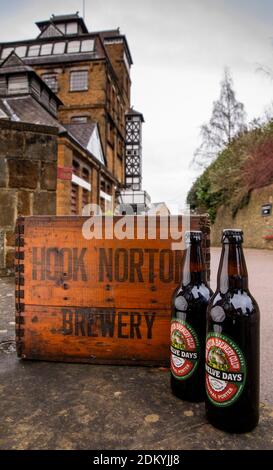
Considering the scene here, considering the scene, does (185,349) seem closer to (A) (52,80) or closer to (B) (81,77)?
(B) (81,77)

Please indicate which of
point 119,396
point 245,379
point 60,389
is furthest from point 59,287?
point 245,379

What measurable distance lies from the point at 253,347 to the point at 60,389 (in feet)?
2.39

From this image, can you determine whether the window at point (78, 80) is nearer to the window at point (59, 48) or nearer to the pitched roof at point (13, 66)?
the window at point (59, 48)

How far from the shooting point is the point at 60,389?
3.94ft

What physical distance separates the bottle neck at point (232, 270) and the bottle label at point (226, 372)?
16 centimetres

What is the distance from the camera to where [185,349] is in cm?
110

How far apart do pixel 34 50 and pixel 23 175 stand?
90.9 ft

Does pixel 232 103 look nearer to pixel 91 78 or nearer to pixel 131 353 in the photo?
pixel 91 78

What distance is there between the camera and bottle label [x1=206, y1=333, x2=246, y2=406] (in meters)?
0.95

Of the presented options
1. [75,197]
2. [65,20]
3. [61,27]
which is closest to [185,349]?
[75,197]

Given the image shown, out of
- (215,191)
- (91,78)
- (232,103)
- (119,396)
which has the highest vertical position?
(91,78)

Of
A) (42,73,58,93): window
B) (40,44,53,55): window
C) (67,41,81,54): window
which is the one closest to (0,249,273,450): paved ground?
(42,73,58,93): window

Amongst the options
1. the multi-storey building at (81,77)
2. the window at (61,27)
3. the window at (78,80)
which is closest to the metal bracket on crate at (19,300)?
the multi-storey building at (81,77)
